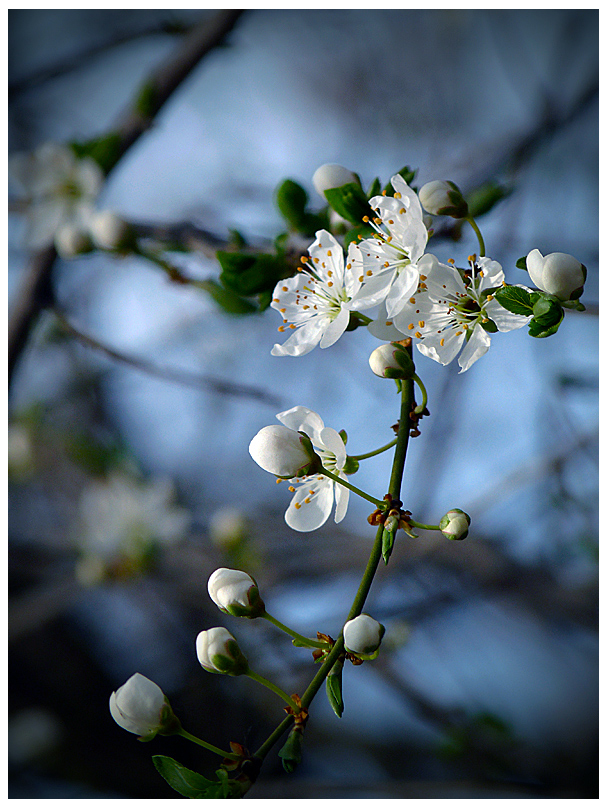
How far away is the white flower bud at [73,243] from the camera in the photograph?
0.89 metres

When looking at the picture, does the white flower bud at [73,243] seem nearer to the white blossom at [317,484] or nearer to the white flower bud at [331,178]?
the white flower bud at [331,178]

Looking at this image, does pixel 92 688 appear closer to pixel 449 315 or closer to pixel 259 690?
pixel 259 690

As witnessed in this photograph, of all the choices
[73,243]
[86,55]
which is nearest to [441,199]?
[73,243]

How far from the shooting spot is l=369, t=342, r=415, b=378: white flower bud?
1.34ft

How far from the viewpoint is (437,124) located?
1451 millimetres

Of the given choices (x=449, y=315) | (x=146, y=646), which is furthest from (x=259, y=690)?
(x=449, y=315)

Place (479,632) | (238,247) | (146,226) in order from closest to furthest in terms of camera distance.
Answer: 1. (238,247)
2. (146,226)
3. (479,632)

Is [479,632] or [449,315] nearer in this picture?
[449,315]

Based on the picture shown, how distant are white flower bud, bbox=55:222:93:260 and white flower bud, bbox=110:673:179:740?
664 millimetres

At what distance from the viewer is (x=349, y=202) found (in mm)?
526

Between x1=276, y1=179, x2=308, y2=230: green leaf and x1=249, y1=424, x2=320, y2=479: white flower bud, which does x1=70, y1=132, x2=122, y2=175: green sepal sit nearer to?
x1=276, y1=179, x2=308, y2=230: green leaf

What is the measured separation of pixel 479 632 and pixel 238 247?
1.30 metres

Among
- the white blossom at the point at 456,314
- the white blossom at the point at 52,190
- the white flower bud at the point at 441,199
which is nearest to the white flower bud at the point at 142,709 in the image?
the white blossom at the point at 456,314

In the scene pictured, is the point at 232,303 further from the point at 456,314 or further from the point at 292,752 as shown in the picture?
the point at 292,752
